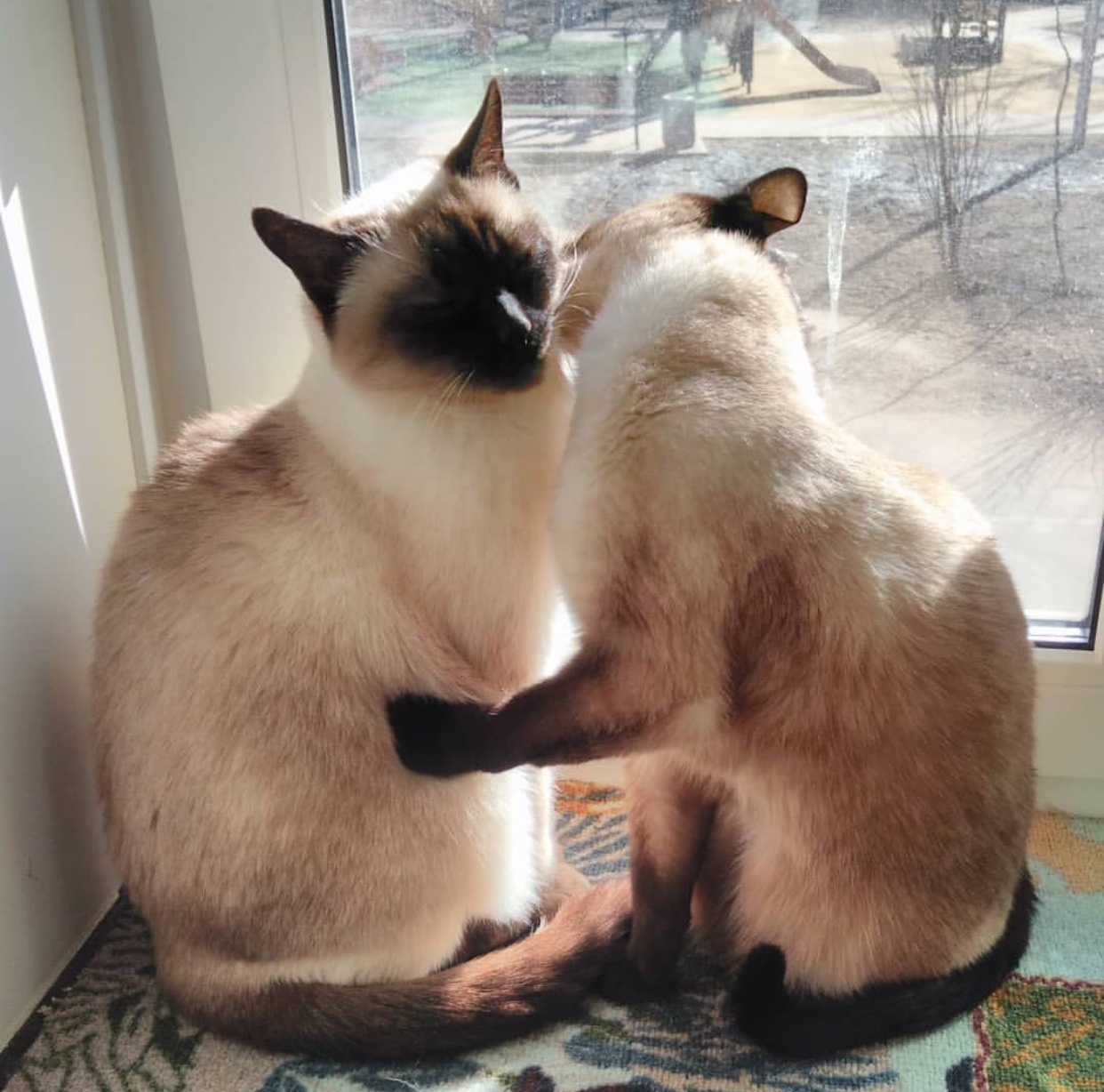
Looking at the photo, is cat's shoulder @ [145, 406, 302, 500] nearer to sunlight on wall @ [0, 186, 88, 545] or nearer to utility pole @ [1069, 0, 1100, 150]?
sunlight on wall @ [0, 186, 88, 545]

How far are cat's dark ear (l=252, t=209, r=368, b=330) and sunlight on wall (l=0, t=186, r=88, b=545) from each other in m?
0.26

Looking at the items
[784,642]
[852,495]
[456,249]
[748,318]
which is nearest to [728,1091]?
[784,642]

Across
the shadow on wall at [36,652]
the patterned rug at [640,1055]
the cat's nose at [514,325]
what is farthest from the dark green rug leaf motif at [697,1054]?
the cat's nose at [514,325]

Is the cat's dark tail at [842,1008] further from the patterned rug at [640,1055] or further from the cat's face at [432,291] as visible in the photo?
the cat's face at [432,291]

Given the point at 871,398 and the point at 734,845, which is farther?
the point at 871,398

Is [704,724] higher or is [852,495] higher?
[852,495]

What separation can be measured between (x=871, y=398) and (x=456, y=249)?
0.61 m

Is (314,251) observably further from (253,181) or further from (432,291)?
(253,181)

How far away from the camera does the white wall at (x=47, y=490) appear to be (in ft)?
3.87

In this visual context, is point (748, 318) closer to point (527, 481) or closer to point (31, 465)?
point (527, 481)

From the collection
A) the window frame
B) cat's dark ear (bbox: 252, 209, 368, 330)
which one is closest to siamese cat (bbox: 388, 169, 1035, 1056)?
cat's dark ear (bbox: 252, 209, 368, 330)

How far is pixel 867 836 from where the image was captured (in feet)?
3.60

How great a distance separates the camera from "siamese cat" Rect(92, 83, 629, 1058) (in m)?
1.15

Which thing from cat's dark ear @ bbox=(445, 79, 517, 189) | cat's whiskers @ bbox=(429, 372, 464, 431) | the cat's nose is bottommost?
cat's whiskers @ bbox=(429, 372, 464, 431)
